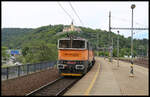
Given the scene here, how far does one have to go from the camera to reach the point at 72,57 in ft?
53.8

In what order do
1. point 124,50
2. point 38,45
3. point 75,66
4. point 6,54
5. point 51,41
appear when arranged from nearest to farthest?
point 75,66, point 38,45, point 51,41, point 6,54, point 124,50

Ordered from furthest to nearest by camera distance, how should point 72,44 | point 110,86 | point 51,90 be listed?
point 72,44
point 110,86
point 51,90

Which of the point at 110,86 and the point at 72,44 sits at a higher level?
the point at 72,44

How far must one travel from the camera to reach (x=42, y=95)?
32.1 feet

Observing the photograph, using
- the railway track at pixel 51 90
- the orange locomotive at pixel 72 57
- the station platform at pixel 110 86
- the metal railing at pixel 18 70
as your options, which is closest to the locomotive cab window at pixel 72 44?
the orange locomotive at pixel 72 57

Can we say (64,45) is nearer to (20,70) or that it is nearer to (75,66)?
(75,66)

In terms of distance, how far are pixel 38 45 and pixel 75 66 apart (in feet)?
86.7

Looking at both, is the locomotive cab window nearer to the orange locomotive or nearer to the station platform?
the orange locomotive

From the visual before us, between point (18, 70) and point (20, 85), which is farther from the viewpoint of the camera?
point (18, 70)

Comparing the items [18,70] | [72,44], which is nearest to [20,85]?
[18,70]

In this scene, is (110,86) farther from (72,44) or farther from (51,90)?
(72,44)

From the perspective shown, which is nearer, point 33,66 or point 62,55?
point 62,55

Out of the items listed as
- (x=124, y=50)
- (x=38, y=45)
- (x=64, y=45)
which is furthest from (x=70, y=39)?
(x=124, y=50)

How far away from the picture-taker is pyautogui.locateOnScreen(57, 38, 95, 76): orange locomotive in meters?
16.2
